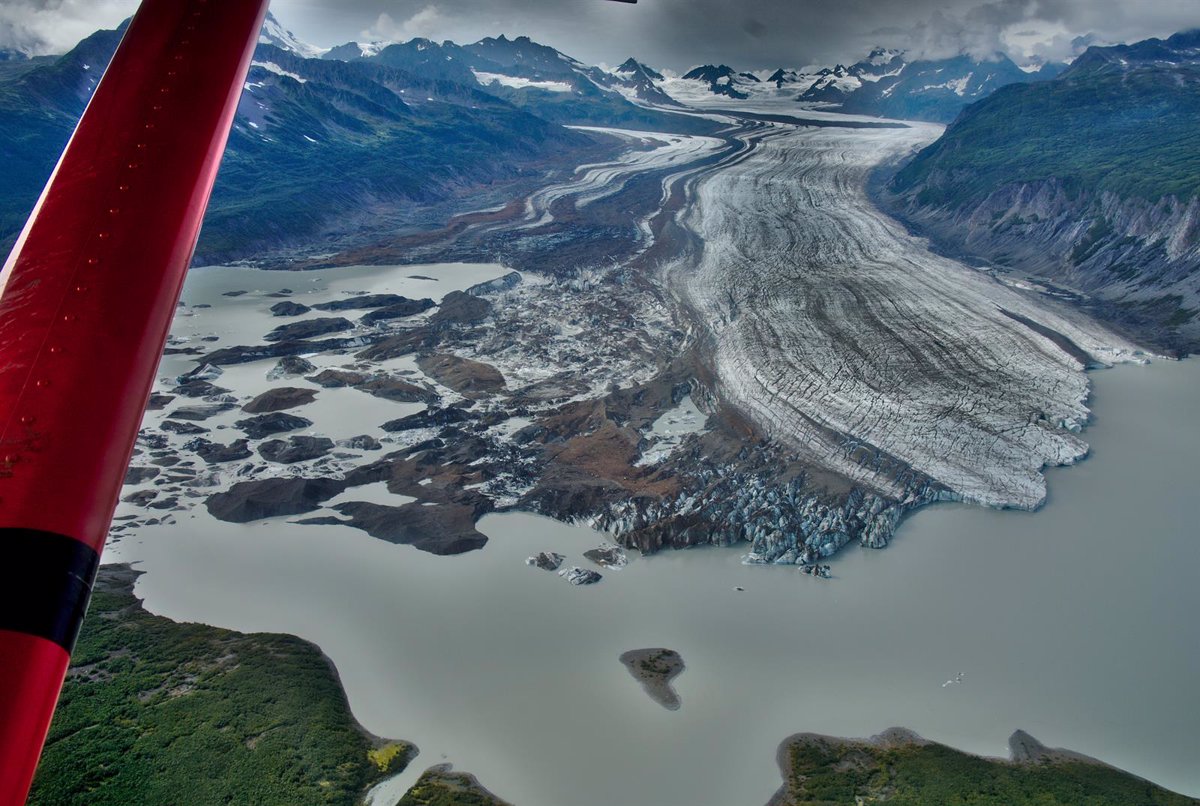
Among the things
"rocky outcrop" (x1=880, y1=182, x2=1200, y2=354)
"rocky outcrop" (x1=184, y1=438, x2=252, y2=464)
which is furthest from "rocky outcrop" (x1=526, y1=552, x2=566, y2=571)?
"rocky outcrop" (x1=880, y1=182, x2=1200, y2=354)

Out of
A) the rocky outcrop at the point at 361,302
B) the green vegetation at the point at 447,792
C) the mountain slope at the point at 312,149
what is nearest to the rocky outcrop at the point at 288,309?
the rocky outcrop at the point at 361,302

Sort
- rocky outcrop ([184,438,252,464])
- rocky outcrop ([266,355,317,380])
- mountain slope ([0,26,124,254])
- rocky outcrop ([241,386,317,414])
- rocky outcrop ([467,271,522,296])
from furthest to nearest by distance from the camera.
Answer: mountain slope ([0,26,124,254])
rocky outcrop ([467,271,522,296])
rocky outcrop ([266,355,317,380])
rocky outcrop ([241,386,317,414])
rocky outcrop ([184,438,252,464])

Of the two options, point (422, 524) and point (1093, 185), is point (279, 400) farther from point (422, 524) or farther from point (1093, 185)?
point (1093, 185)

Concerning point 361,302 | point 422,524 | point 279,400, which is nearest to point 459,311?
point 361,302

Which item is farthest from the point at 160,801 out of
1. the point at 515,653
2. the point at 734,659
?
the point at 734,659

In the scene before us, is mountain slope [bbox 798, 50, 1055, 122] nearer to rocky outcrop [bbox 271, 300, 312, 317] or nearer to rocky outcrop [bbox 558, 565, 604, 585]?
rocky outcrop [bbox 271, 300, 312, 317]
